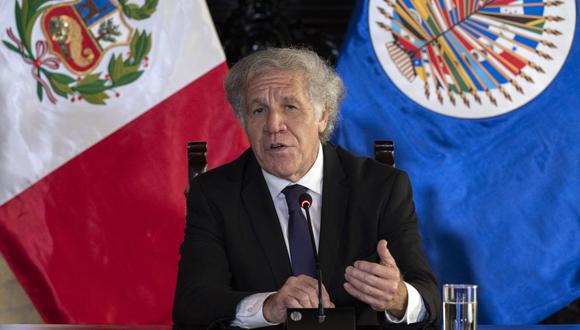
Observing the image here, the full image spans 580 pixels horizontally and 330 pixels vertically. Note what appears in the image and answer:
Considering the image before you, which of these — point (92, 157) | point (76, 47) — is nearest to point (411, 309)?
point (92, 157)

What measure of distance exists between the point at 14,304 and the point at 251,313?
4.86 ft

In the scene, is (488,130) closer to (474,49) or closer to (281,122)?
(474,49)

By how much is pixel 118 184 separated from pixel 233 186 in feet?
2.66

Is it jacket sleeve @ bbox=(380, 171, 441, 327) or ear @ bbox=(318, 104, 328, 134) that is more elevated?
ear @ bbox=(318, 104, 328, 134)

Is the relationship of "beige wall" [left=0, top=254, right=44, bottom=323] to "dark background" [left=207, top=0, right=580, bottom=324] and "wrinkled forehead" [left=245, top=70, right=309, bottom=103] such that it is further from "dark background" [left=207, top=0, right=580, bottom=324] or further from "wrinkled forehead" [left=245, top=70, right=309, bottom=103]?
"dark background" [left=207, top=0, right=580, bottom=324]

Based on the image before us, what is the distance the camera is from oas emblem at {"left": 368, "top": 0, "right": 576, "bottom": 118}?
2.99 m

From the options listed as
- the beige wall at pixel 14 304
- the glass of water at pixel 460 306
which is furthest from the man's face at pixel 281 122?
the beige wall at pixel 14 304

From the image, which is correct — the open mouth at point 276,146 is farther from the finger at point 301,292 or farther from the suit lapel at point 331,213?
the finger at point 301,292

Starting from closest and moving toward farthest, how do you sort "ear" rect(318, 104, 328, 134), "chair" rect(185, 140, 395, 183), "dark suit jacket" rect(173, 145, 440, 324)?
"dark suit jacket" rect(173, 145, 440, 324), "ear" rect(318, 104, 328, 134), "chair" rect(185, 140, 395, 183)

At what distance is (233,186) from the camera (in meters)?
2.33

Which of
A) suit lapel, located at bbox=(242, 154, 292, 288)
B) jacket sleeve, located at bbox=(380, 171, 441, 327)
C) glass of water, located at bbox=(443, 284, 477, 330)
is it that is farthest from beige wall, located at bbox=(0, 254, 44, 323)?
glass of water, located at bbox=(443, 284, 477, 330)

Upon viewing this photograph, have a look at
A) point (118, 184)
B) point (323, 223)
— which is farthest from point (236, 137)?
point (323, 223)

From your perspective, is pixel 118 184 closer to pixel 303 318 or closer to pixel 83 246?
pixel 83 246

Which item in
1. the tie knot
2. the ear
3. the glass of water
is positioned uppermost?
the ear
